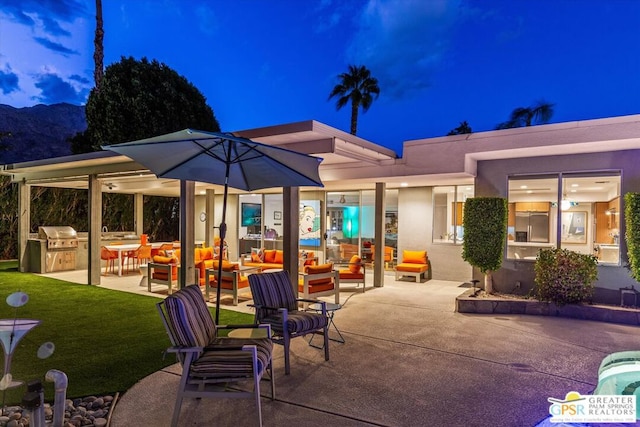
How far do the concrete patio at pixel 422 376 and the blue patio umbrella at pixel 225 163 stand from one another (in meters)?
1.07

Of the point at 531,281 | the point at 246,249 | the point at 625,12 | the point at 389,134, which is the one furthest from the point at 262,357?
the point at 389,134

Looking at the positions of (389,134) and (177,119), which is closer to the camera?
(177,119)

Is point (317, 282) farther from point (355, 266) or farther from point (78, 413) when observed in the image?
point (78, 413)

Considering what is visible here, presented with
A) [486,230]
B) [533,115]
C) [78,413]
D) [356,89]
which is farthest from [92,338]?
[533,115]

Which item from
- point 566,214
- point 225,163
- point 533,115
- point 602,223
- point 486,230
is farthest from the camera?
point 533,115

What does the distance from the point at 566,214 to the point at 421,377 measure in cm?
648

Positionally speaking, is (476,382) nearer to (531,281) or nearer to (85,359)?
(85,359)

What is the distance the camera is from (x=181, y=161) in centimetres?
445

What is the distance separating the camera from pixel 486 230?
7656mm

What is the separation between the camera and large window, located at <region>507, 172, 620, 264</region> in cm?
783

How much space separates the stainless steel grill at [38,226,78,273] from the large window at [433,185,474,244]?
35.1ft

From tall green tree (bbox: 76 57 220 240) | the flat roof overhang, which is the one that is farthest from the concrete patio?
tall green tree (bbox: 76 57 220 240)

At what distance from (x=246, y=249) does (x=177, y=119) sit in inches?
406

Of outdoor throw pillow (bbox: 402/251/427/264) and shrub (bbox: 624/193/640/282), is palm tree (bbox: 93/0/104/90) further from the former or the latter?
shrub (bbox: 624/193/640/282)
